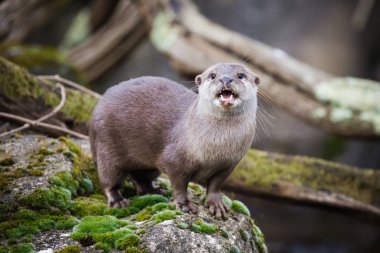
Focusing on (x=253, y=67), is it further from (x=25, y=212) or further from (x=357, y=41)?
(x=25, y=212)

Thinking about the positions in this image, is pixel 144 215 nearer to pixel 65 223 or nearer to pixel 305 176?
pixel 65 223

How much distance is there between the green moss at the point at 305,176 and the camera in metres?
5.61

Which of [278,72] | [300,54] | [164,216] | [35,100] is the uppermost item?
[300,54]

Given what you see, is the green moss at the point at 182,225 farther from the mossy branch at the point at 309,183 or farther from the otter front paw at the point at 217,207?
the mossy branch at the point at 309,183

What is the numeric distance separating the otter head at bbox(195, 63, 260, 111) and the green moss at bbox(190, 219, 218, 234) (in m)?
0.70

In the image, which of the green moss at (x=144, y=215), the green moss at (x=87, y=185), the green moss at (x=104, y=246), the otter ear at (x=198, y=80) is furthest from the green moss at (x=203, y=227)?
the green moss at (x=87, y=185)

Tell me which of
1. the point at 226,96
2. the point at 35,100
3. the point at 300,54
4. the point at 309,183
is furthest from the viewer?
the point at 300,54

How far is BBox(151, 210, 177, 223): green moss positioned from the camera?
347 cm

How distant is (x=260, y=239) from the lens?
12.8 ft

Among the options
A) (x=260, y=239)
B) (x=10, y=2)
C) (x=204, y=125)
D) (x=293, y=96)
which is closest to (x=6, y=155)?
(x=204, y=125)

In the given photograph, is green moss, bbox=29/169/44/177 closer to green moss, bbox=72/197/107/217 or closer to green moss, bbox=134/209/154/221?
green moss, bbox=72/197/107/217

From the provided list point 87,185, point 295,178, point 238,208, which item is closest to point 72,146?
point 87,185

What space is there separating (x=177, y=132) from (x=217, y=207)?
1.80 ft

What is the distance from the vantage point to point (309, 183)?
5609mm
